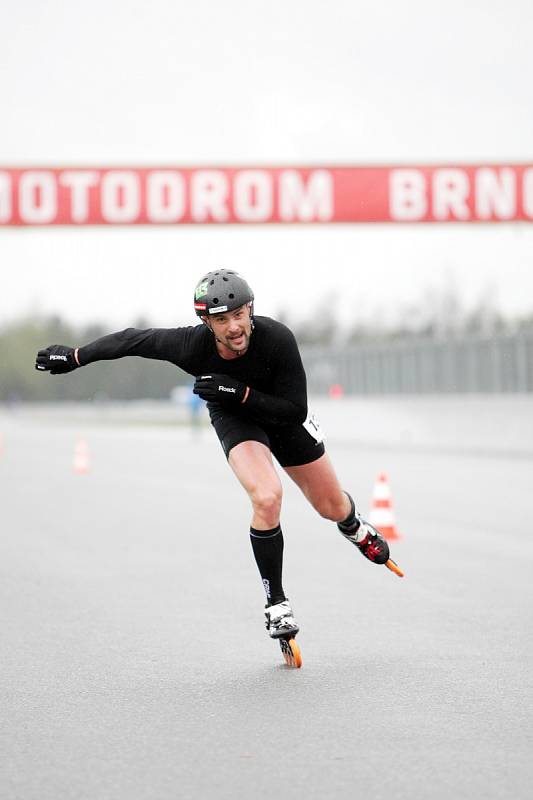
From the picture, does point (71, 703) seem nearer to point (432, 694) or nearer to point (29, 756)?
point (29, 756)

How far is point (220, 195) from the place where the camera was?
2520 cm

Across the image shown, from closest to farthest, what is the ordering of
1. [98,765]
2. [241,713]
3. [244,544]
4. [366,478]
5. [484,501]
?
[98,765] < [241,713] < [244,544] < [484,501] < [366,478]

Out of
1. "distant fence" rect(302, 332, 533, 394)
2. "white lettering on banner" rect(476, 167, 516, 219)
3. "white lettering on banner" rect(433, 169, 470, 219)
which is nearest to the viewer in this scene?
"white lettering on banner" rect(433, 169, 470, 219)

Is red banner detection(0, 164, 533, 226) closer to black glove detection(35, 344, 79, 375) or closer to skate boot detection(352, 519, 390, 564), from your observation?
skate boot detection(352, 519, 390, 564)

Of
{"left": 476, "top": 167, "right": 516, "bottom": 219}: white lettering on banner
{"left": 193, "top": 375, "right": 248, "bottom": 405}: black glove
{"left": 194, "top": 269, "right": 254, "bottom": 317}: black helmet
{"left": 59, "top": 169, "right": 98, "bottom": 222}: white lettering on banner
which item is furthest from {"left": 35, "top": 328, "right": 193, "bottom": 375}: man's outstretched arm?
{"left": 476, "top": 167, "right": 516, "bottom": 219}: white lettering on banner

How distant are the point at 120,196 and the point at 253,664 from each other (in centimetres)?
1915

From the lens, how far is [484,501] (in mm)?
16812

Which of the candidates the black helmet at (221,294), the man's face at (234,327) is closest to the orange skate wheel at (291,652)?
the man's face at (234,327)

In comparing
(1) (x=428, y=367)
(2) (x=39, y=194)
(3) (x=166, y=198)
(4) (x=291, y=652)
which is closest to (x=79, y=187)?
(2) (x=39, y=194)

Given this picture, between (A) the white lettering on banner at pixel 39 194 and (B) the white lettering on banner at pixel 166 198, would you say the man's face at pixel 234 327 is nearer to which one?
(B) the white lettering on banner at pixel 166 198

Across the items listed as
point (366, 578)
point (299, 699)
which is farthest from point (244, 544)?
point (299, 699)

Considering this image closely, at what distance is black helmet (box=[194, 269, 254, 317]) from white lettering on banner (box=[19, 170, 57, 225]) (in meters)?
18.8

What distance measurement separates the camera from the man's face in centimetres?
683

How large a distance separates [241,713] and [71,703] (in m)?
0.76
